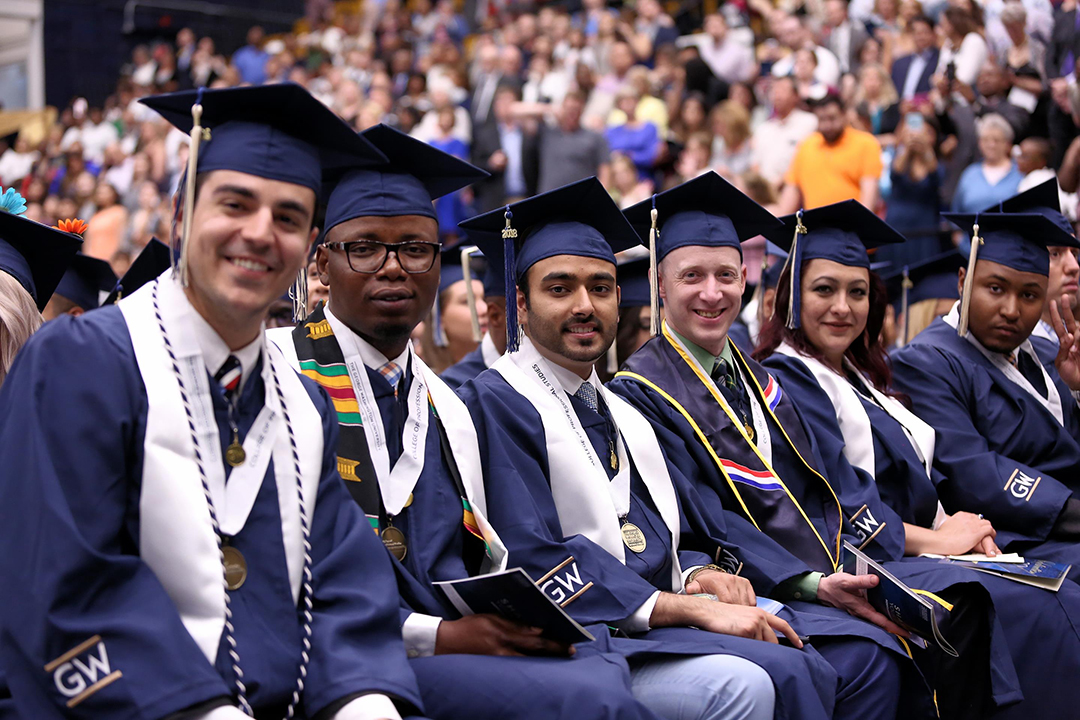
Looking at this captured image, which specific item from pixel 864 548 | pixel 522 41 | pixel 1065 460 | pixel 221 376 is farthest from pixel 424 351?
pixel 522 41

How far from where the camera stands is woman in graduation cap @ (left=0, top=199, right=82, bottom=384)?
2.90 metres

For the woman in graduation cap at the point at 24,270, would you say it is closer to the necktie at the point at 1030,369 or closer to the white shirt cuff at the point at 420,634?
the white shirt cuff at the point at 420,634

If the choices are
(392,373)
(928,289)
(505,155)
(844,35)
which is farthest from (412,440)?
(844,35)

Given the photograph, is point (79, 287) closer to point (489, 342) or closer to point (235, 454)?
point (489, 342)

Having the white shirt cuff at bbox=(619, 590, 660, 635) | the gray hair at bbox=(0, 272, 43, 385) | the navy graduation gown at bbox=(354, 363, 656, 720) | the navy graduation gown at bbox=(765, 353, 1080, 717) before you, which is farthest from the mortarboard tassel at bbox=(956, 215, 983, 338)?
the gray hair at bbox=(0, 272, 43, 385)

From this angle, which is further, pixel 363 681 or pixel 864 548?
pixel 864 548

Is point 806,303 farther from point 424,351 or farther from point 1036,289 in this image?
point 424,351

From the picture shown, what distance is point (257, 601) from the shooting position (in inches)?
85.7

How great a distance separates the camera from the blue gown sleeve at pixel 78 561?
75.7 inches

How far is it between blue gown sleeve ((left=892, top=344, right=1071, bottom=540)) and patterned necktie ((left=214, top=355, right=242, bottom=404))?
3.20 m

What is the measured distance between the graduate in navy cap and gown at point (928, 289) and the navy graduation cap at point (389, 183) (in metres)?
3.33

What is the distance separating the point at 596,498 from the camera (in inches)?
122

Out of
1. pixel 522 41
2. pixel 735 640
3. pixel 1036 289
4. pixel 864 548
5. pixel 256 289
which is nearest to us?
pixel 256 289

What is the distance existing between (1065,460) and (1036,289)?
29.6 inches
